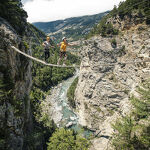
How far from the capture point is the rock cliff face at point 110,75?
30.2m

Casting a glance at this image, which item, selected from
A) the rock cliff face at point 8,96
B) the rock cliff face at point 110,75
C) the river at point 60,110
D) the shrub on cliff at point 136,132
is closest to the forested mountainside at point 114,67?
the rock cliff face at point 110,75

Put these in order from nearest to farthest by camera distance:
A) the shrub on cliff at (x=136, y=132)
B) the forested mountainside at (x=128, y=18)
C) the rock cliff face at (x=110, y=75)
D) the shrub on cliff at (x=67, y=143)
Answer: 1. the shrub on cliff at (x=136, y=132)
2. the shrub on cliff at (x=67, y=143)
3. the rock cliff face at (x=110, y=75)
4. the forested mountainside at (x=128, y=18)

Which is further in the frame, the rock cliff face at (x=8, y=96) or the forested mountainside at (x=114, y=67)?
the forested mountainside at (x=114, y=67)

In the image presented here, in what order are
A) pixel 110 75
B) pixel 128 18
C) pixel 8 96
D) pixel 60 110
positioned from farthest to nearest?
pixel 60 110
pixel 110 75
pixel 128 18
pixel 8 96

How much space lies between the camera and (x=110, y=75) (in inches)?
1462

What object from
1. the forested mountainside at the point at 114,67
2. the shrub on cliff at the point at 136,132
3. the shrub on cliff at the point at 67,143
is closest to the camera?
the shrub on cliff at the point at 136,132

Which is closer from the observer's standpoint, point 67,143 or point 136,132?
point 136,132

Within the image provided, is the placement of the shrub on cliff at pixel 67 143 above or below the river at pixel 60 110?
above

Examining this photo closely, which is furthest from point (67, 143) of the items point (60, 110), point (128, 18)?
point (128, 18)

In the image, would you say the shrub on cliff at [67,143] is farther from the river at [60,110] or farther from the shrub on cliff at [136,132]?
the river at [60,110]

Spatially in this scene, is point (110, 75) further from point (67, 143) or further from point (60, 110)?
point (60, 110)

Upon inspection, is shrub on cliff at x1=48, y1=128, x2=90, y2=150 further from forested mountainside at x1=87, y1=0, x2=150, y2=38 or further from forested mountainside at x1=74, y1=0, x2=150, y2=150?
forested mountainside at x1=87, y1=0, x2=150, y2=38

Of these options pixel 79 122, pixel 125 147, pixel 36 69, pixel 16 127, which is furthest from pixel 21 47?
pixel 36 69

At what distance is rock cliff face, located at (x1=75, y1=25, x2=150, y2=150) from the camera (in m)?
30.2
